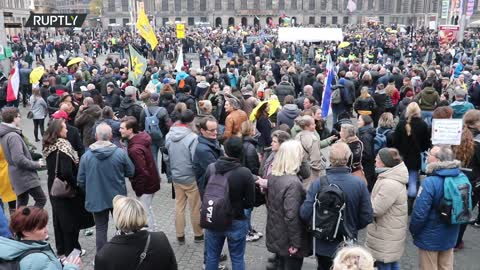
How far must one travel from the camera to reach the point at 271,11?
275 ft

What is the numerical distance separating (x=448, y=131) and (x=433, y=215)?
169 centimetres

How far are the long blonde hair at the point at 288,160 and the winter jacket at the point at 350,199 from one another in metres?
0.27

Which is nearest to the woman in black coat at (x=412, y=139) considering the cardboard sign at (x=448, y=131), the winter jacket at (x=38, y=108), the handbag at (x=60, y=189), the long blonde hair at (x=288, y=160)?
the cardboard sign at (x=448, y=131)

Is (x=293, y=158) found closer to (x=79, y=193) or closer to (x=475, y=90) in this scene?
(x=79, y=193)

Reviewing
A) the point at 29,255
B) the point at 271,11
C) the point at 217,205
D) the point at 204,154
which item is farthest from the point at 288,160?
the point at 271,11

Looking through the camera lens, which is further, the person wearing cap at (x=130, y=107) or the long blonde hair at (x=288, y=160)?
the person wearing cap at (x=130, y=107)

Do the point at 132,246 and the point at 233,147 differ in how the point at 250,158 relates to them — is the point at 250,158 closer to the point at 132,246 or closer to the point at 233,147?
the point at 233,147

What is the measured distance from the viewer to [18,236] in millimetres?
3445

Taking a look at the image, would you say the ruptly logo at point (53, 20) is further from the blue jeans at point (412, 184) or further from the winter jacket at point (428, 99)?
the blue jeans at point (412, 184)

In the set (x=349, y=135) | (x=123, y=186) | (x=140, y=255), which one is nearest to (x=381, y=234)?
(x=349, y=135)

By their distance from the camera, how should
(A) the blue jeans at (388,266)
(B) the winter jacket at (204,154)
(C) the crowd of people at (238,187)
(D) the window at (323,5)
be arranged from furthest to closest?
(D) the window at (323,5) < (B) the winter jacket at (204,154) < (A) the blue jeans at (388,266) < (C) the crowd of people at (238,187)

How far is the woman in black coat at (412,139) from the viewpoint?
693cm

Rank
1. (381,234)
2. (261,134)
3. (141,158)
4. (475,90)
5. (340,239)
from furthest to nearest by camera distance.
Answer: (475,90)
(261,134)
(141,158)
(381,234)
(340,239)

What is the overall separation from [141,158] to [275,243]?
2152 millimetres
